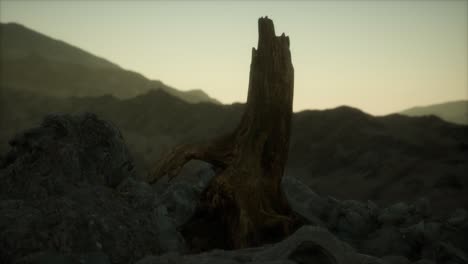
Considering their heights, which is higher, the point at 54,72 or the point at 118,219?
the point at 54,72

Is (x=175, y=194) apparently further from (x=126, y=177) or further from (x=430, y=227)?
(x=430, y=227)

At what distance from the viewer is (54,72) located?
53812 mm

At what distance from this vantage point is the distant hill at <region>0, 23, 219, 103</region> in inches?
1964

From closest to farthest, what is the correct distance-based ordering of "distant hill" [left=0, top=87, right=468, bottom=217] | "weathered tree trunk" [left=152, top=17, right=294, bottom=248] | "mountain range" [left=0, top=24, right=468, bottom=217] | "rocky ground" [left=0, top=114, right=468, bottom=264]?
"rocky ground" [left=0, top=114, right=468, bottom=264], "weathered tree trunk" [left=152, top=17, right=294, bottom=248], "distant hill" [left=0, top=87, right=468, bottom=217], "mountain range" [left=0, top=24, right=468, bottom=217]

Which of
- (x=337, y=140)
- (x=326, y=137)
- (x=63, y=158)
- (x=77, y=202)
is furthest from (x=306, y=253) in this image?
(x=326, y=137)

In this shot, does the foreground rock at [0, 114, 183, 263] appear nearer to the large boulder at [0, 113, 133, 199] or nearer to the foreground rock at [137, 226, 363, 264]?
the large boulder at [0, 113, 133, 199]

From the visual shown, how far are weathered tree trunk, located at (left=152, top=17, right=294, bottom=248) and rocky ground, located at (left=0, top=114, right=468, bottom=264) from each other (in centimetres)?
52

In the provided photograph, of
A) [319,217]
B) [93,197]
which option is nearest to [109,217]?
[93,197]

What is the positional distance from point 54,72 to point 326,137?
38.6m

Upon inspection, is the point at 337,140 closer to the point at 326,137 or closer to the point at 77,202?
the point at 326,137

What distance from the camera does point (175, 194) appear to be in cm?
599

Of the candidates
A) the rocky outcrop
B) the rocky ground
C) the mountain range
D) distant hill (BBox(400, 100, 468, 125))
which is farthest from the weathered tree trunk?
distant hill (BBox(400, 100, 468, 125))

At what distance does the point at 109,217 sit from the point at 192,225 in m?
1.69

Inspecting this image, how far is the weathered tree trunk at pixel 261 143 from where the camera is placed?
18.7ft
